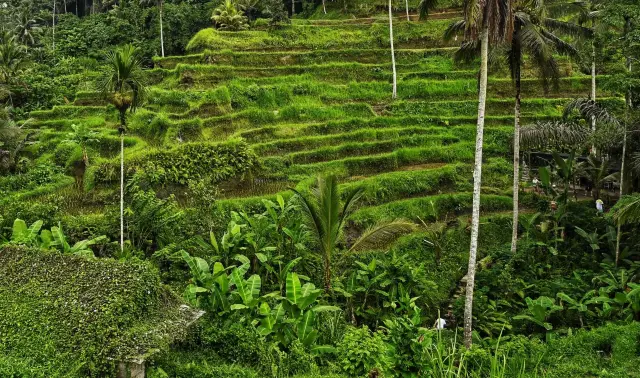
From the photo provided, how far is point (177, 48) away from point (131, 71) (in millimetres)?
28639

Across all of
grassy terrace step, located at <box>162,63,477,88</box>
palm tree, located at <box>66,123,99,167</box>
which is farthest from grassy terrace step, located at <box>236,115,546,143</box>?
palm tree, located at <box>66,123,99,167</box>

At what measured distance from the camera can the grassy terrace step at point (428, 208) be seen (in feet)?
54.9

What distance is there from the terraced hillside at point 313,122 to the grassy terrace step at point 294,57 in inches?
2.5

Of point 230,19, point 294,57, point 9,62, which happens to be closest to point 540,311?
point 294,57

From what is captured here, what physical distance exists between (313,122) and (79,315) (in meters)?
17.2

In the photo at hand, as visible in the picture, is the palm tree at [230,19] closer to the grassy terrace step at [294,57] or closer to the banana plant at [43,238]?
the grassy terrace step at [294,57]

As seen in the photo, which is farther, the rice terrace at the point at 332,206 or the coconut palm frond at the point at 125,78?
the coconut palm frond at the point at 125,78

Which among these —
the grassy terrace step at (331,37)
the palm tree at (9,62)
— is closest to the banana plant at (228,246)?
the grassy terrace step at (331,37)

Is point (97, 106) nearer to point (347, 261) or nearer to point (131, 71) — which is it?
point (131, 71)

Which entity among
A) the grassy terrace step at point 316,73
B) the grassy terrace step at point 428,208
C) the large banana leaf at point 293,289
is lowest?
the grassy terrace step at point 428,208

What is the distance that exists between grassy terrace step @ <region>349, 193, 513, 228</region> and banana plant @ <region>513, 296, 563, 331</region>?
19.0 ft

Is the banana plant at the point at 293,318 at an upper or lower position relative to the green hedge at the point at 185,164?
lower

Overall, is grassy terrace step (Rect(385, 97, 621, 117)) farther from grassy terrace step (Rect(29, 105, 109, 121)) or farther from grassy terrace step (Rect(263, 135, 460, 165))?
grassy terrace step (Rect(29, 105, 109, 121))

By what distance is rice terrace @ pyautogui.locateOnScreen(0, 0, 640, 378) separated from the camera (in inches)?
326
